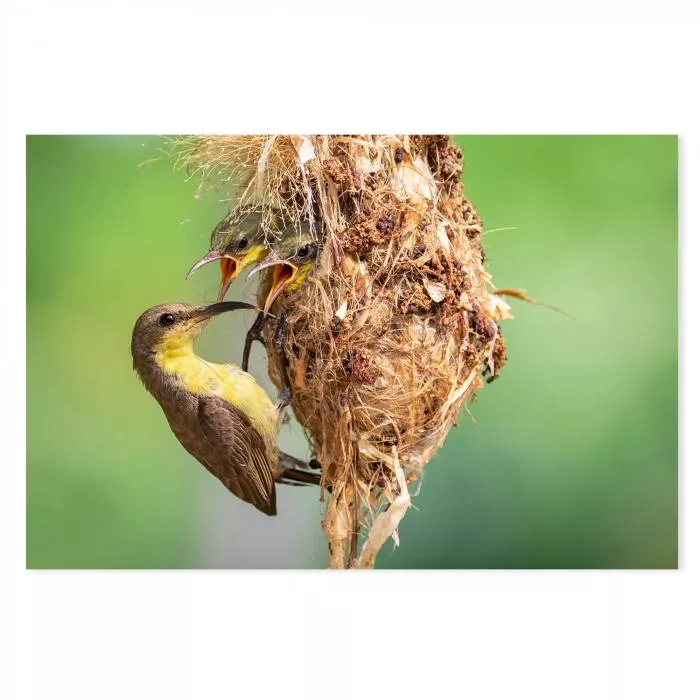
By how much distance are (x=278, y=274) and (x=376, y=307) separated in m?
0.31

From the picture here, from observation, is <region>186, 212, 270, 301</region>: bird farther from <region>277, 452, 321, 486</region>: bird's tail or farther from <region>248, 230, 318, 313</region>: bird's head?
<region>277, 452, 321, 486</region>: bird's tail

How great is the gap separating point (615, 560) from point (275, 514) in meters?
1.12

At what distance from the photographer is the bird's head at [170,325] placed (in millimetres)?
2395

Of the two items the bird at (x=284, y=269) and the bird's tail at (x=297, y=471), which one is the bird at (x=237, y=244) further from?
the bird's tail at (x=297, y=471)

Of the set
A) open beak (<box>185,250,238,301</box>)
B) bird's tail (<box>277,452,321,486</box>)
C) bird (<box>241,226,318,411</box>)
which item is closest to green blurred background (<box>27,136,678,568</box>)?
bird's tail (<box>277,452,321,486</box>)

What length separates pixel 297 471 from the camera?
2.50 meters

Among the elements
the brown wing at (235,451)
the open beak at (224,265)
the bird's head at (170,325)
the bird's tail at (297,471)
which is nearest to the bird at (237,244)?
the open beak at (224,265)

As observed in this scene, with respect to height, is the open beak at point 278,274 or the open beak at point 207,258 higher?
the open beak at point 207,258

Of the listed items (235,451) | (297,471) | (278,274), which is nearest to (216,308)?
(278,274)

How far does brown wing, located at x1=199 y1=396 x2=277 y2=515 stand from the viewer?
241 cm

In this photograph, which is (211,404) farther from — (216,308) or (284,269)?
(284,269)

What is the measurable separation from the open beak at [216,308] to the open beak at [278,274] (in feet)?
0.35
